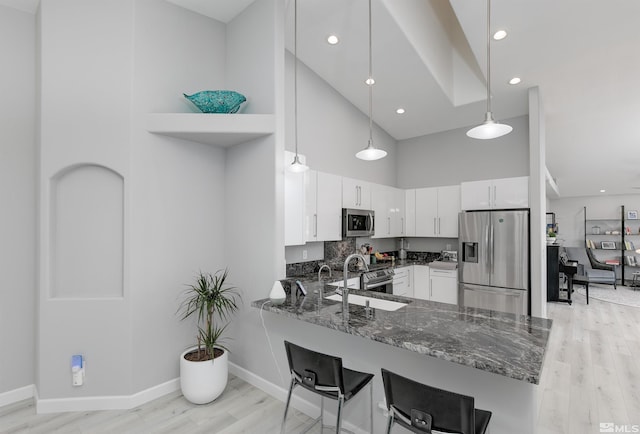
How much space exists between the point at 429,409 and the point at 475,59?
4435mm

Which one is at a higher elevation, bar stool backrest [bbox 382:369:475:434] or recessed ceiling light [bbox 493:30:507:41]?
recessed ceiling light [bbox 493:30:507:41]

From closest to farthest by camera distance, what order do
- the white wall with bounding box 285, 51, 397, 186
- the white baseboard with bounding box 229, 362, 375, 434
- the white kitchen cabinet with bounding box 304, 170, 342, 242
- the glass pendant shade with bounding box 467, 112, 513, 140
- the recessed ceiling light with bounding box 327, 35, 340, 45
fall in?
the glass pendant shade with bounding box 467, 112, 513, 140
the white baseboard with bounding box 229, 362, 375, 434
the recessed ceiling light with bounding box 327, 35, 340, 45
the white kitchen cabinet with bounding box 304, 170, 342, 242
the white wall with bounding box 285, 51, 397, 186

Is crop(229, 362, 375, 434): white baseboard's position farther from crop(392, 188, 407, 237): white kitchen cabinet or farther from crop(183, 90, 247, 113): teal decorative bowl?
crop(392, 188, 407, 237): white kitchen cabinet

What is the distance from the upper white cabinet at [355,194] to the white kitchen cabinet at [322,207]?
0.36ft

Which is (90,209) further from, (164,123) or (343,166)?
(343,166)

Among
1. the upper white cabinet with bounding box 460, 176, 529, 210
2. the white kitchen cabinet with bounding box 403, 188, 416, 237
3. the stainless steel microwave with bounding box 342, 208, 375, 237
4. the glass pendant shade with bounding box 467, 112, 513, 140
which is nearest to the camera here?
the glass pendant shade with bounding box 467, 112, 513, 140

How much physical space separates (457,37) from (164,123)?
4231 mm

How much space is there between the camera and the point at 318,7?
3184 mm

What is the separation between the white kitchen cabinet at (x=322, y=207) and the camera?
3.73 metres

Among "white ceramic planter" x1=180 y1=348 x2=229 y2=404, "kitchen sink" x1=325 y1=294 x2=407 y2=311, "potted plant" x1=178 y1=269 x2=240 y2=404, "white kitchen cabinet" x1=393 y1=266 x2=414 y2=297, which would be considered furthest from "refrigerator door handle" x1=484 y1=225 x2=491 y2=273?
"white ceramic planter" x1=180 y1=348 x2=229 y2=404

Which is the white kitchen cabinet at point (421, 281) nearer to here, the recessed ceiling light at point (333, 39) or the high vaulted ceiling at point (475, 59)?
the high vaulted ceiling at point (475, 59)

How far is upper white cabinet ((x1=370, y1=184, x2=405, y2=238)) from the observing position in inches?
195


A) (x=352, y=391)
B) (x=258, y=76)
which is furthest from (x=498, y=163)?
(x=352, y=391)

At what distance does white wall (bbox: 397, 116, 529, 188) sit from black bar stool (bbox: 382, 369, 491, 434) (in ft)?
14.9
